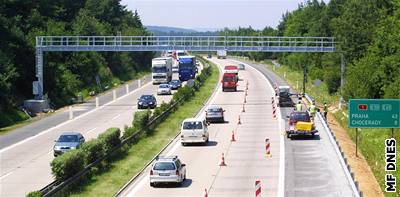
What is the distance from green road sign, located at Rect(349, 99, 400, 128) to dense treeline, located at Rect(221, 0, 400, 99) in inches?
974

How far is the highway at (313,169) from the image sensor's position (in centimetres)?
3349

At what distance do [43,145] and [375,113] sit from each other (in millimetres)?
23597

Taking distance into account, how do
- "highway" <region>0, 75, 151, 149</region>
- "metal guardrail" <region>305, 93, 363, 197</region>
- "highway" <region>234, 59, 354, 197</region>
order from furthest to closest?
"highway" <region>0, 75, 151, 149</region>
"highway" <region>234, 59, 354, 197</region>
"metal guardrail" <region>305, 93, 363, 197</region>

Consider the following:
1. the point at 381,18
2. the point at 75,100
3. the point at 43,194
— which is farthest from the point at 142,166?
the point at 381,18

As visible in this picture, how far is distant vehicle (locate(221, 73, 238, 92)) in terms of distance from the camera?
9512cm

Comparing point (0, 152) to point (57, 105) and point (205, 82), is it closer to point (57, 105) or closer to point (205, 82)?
point (57, 105)

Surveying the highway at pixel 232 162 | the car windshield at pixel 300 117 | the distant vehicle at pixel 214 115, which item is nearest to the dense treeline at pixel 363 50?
the highway at pixel 232 162

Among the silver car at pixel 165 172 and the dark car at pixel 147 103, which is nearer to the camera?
the silver car at pixel 165 172

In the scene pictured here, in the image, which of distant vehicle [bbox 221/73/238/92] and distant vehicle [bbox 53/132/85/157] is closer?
distant vehicle [bbox 53/132/85/157]

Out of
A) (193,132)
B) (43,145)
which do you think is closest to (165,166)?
(193,132)

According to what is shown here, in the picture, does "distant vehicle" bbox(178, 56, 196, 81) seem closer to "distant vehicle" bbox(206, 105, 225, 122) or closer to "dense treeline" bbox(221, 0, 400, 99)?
"dense treeline" bbox(221, 0, 400, 99)

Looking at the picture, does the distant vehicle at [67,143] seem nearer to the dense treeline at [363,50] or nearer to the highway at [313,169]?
the highway at [313,169]

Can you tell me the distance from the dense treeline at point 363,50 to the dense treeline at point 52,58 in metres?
31.8

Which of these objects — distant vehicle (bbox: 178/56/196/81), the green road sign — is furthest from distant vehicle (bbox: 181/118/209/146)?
distant vehicle (bbox: 178/56/196/81)
